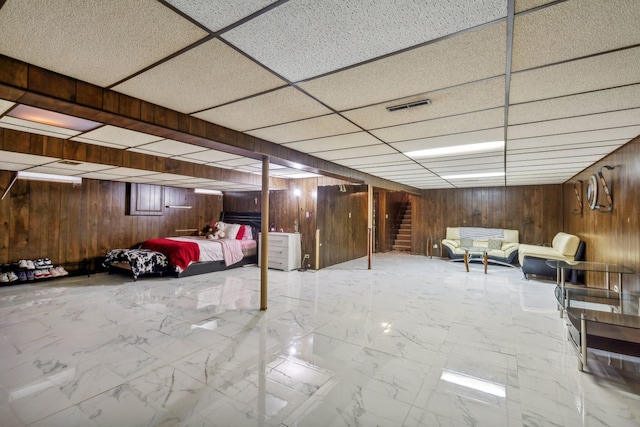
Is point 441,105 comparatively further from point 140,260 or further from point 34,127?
point 140,260

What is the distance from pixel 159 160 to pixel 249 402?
4.03 m

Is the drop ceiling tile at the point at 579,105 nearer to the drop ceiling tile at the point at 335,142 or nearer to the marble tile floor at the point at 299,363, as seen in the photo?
the drop ceiling tile at the point at 335,142

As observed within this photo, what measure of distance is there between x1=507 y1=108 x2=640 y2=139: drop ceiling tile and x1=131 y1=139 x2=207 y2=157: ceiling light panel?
3.57m

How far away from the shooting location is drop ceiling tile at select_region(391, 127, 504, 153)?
3164 mm

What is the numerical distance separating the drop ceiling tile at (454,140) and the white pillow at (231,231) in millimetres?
5507

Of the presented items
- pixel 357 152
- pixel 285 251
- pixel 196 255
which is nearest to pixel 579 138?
pixel 357 152

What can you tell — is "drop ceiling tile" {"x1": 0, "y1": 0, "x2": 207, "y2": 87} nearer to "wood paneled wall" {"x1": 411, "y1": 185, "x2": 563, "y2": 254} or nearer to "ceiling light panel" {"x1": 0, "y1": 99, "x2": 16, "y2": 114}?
"ceiling light panel" {"x1": 0, "y1": 99, "x2": 16, "y2": 114}

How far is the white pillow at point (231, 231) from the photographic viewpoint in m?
8.03

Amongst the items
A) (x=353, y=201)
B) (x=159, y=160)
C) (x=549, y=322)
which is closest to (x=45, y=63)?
(x=159, y=160)

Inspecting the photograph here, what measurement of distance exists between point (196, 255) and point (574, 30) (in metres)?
6.52

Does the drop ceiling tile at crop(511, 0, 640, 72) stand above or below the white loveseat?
above

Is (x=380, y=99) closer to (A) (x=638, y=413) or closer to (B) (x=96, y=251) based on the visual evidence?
(A) (x=638, y=413)

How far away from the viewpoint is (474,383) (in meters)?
2.30

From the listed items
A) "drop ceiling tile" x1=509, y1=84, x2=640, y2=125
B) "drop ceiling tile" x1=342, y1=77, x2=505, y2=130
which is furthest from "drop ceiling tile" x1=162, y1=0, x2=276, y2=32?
"drop ceiling tile" x1=509, y1=84, x2=640, y2=125
